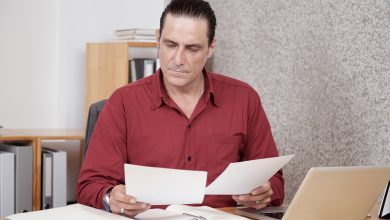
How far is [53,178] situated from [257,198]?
1863mm

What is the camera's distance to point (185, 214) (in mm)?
1523

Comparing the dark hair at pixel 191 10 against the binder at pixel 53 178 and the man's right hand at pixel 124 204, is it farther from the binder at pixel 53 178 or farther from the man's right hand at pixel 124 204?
the binder at pixel 53 178

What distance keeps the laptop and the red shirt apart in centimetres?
32

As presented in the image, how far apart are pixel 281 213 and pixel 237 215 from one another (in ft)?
0.51

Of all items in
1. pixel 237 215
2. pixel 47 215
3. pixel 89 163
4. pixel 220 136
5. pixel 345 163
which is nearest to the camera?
pixel 47 215

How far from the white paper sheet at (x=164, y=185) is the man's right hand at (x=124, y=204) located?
0.06 ft

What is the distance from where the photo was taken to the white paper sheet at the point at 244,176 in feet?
4.91

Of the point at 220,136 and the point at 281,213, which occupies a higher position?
the point at 220,136

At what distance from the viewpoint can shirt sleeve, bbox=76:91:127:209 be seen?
1.78 metres

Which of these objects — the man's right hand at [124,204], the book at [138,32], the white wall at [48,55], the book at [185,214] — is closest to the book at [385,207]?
the book at [185,214]

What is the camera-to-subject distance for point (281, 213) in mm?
1690

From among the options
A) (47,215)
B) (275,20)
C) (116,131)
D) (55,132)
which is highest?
(275,20)

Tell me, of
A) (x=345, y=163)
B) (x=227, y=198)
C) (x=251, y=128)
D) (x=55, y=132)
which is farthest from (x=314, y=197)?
(x=55, y=132)

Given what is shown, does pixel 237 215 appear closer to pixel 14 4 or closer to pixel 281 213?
pixel 281 213
